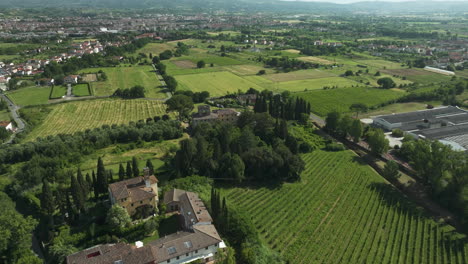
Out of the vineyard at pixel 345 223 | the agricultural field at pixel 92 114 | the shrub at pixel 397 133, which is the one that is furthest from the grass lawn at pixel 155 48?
the vineyard at pixel 345 223

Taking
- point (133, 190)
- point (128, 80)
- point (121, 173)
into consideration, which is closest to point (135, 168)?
point (121, 173)

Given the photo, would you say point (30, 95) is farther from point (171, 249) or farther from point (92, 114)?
point (171, 249)

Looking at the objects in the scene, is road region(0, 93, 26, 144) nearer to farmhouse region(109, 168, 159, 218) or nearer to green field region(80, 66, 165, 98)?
green field region(80, 66, 165, 98)

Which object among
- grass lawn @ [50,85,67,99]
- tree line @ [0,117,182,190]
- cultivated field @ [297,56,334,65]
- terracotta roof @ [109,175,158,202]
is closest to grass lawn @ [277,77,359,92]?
cultivated field @ [297,56,334,65]

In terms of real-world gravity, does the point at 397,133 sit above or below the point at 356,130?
below

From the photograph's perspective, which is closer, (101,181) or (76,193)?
(76,193)

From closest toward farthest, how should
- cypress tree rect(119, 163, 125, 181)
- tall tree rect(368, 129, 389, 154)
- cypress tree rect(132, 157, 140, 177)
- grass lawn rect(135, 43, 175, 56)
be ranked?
1. cypress tree rect(119, 163, 125, 181)
2. cypress tree rect(132, 157, 140, 177)
3. tall tree rect(368, 129, 389, 154)
4. grass lawn rect(135, 43, 175, 56)

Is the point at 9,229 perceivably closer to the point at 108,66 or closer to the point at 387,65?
the point at 108,66
